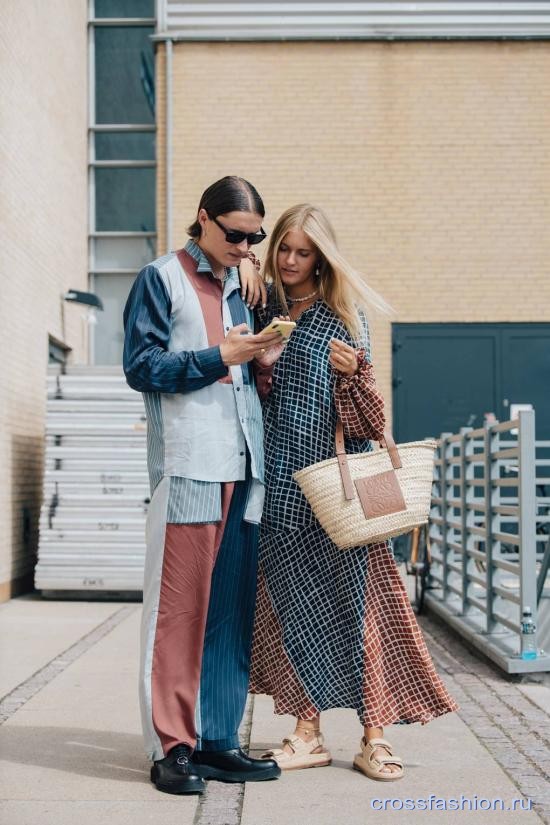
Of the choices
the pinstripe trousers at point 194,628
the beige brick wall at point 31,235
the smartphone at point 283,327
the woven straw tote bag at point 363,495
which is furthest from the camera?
the beige brick wall at point 31,235

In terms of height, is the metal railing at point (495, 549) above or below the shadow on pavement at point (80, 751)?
above

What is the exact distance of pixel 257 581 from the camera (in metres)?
4.07

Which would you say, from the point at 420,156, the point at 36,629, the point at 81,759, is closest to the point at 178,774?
the point at 81,759

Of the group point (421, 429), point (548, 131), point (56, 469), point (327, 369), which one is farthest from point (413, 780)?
point (548, 131)

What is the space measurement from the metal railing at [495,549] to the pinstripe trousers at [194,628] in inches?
104

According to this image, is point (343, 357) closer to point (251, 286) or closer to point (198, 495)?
point (251, 286)

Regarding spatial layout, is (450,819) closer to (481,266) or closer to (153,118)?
(481,266)

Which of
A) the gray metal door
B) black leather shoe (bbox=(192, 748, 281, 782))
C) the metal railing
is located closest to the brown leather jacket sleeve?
black leather shoe (bbox=(192, 748, 281, 782))

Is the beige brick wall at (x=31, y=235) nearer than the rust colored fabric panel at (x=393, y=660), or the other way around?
the rust colored fabric panel at (x=393, y=660)

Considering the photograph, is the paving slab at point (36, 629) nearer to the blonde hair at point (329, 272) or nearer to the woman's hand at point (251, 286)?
the woman's hand at point (251, 286)

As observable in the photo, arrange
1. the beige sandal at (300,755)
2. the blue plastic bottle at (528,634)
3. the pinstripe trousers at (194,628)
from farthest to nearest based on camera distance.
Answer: the blue plastic bottle at (528,634) → the beige sandal at (300,755) → the pinstripe trousers at (194,628)

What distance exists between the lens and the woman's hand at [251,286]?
13.1 ft

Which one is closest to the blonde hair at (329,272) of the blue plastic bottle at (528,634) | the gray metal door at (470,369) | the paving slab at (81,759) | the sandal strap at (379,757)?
the sandal strap at (379,757)

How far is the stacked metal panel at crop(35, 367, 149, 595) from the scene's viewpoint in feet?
33.1
